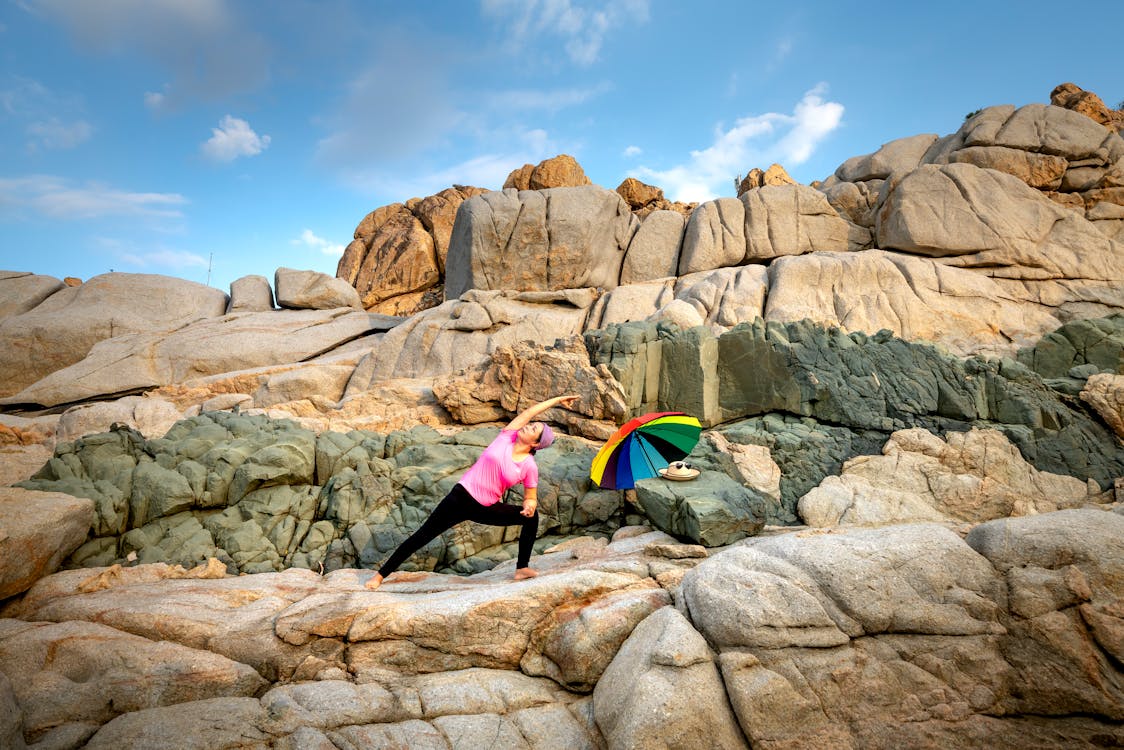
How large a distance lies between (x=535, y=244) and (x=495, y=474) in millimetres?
21640

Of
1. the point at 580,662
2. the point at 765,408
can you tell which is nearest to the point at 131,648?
the point at 580,662

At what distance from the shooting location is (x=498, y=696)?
4961mm

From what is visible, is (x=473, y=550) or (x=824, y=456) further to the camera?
(x=824, y=456)

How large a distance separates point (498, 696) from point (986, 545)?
4.52 m

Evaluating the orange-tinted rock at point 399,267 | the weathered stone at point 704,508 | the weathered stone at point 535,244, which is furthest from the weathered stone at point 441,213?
the weathered stone at point 704,508

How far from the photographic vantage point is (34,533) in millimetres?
6871

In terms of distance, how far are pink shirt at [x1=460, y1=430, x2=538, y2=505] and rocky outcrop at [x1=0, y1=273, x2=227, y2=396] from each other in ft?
89.9

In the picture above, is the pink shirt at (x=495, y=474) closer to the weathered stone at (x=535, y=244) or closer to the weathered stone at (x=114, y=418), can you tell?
the weathered stone at (x=114, y=418)

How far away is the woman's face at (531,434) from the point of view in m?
6.90

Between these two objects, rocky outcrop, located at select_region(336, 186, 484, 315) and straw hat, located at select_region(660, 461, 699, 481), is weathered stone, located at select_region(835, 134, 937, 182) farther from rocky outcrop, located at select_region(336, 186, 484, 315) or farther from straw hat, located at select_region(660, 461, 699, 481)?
straw hat, located at select_region(660, 461, 699, 481)

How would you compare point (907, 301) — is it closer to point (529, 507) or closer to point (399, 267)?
point (529, 507)

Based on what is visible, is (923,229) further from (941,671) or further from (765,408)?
(941,671)

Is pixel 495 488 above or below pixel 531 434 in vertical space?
below

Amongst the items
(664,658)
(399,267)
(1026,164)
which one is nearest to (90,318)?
(399,267)
